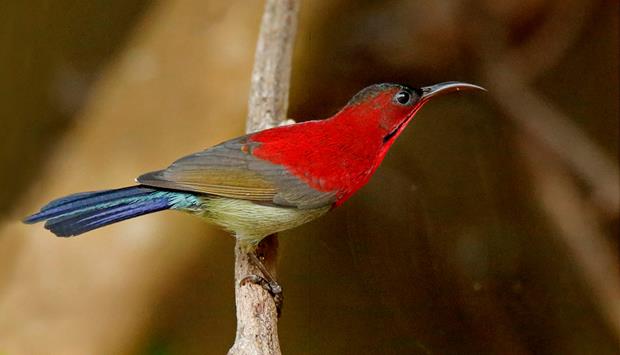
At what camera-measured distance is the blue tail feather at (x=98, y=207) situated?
113 inches

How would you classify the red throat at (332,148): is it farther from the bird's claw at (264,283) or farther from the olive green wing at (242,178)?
the bird's claw at (264,283)

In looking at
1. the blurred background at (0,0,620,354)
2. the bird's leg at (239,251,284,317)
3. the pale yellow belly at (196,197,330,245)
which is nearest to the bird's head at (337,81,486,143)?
the pale yellow belly at (196,197,330,245)

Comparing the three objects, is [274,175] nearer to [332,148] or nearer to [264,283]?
[332,148]

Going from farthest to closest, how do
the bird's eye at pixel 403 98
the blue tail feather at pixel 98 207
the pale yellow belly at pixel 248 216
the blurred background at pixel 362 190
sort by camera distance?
the blurred background at pixel 362 190
the bird's eye at pixel 403 98
the pale yellow belly at pixel 248 216
the blue tail feather at pixel 98 207

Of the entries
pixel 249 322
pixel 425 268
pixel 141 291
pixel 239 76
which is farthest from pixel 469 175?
pixel 249 322

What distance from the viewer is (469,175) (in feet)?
15.9

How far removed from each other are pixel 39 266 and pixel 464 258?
237 centimetres

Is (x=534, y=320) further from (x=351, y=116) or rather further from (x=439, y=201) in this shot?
(x=351, y=116)

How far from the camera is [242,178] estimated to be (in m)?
3.16

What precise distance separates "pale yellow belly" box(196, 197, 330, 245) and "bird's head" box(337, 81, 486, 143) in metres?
0.45

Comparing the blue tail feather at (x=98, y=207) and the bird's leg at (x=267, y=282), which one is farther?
the bird's leg at (x=267, y=282)

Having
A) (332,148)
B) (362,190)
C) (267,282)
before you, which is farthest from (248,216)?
(362,190)

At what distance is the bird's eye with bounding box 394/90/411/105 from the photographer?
330cm

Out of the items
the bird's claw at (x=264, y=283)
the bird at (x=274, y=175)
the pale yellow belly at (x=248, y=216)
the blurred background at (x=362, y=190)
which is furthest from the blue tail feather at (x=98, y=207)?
the blurred background at (x=362, y=190)
